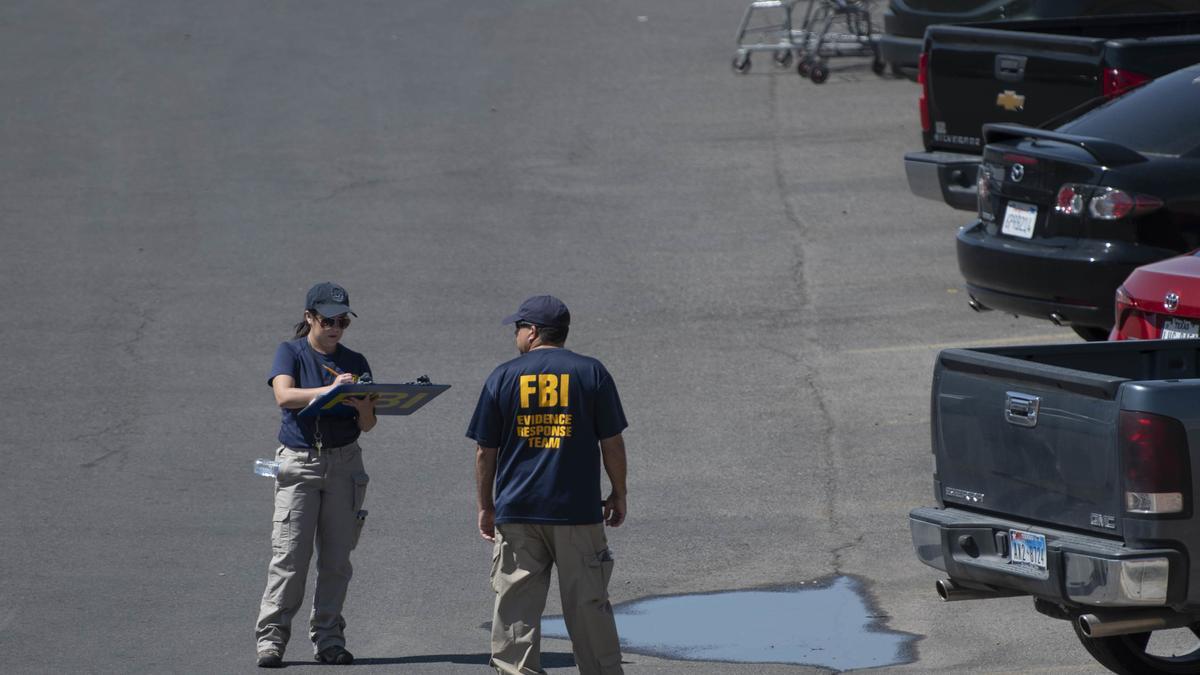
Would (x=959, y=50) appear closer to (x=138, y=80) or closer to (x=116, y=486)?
(x=116, y=486)

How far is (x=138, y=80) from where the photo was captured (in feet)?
65.3

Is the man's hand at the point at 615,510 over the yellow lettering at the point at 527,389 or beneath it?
beneath

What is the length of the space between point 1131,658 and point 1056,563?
1.18m

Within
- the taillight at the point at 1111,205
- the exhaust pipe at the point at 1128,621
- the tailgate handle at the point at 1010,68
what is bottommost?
the exhaust pipe at the point at 1128,621

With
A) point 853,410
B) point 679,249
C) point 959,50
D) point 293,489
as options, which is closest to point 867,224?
point 679,249

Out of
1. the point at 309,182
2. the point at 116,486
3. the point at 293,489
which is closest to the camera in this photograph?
the point at 293,489

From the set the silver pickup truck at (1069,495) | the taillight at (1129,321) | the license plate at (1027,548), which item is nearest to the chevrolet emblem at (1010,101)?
the taillight at (1129,321)

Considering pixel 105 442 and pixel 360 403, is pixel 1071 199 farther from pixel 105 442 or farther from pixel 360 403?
pixel 105 442

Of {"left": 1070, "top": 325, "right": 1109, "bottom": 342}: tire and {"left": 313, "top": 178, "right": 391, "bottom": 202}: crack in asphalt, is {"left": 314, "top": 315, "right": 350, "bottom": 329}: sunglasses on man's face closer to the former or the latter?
{"left": 1070, "top": 325, "right": 1109, "bottom": 342}: tire

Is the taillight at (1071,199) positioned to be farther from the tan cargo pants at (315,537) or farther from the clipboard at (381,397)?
the tan cargo pants at (315,537)

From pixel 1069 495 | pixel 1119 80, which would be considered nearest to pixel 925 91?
pixel 1119 80

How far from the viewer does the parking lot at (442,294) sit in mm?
8383

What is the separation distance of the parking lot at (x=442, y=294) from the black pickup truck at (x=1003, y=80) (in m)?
1.23

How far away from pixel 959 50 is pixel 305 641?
7.05 meters
